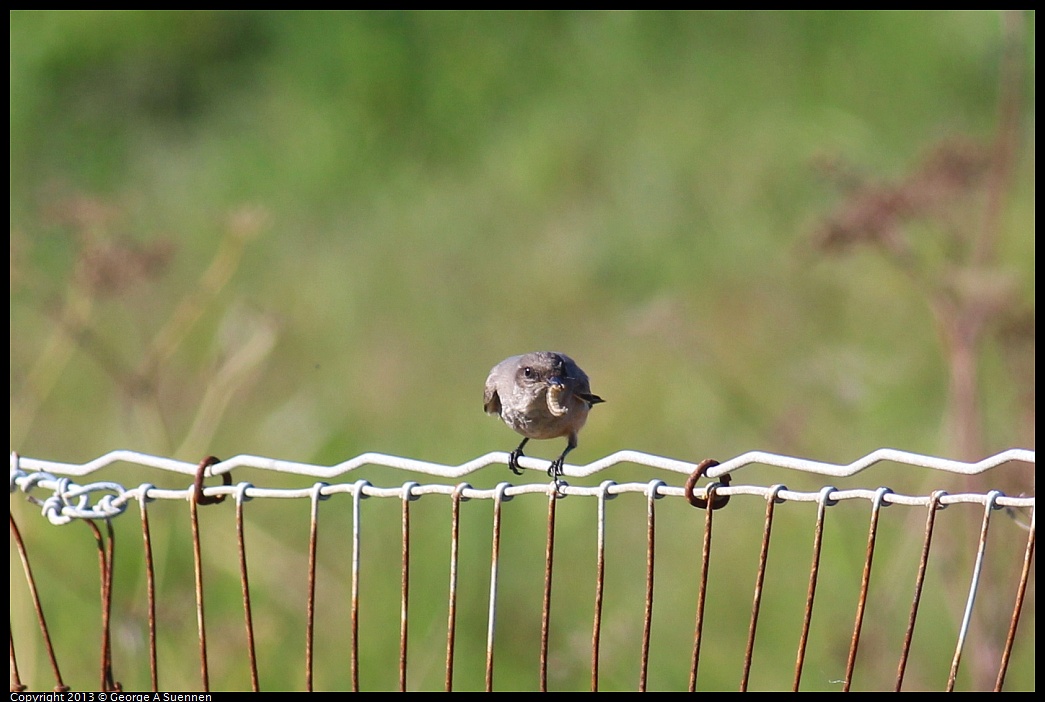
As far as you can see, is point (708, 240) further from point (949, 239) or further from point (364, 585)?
point (364, 585)

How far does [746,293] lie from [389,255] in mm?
2400

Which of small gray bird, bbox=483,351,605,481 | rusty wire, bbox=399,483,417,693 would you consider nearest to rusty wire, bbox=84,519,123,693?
rusty wire, bbox=399,483,417,693

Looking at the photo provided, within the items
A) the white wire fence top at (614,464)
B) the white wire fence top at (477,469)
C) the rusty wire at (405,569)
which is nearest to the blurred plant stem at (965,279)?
the white wire fence top at (477,469)

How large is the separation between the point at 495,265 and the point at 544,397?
4628 mm

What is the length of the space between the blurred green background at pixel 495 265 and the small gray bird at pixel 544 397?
850 millimetres

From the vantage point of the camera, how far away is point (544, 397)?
3979mm

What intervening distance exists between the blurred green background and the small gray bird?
0.85m

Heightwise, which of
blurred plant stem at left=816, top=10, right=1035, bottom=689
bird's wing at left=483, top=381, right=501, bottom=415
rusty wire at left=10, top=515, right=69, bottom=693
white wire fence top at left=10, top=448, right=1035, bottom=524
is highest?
blurred plant stem at left=816, top=10, right=1035, bottom=689

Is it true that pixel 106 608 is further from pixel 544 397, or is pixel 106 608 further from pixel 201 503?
pixel 544 397

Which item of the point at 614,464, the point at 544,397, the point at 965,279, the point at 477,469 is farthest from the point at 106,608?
the point at 965,279

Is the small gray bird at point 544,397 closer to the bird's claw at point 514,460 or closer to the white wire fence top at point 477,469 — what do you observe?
the bird's claw at point 514,460

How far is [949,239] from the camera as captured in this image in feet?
17.4

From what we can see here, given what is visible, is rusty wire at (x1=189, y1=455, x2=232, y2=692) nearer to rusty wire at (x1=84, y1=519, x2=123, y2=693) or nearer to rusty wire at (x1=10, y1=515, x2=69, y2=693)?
rusty wire at (x1=84, y1=519, x2=123, y2=693)

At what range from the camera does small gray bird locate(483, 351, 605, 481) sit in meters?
3.97
